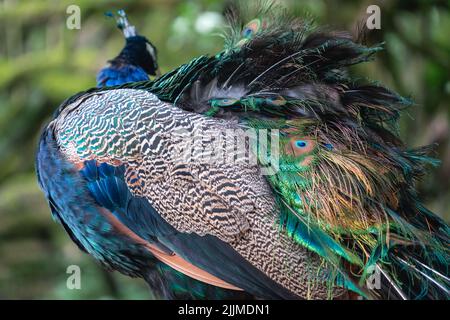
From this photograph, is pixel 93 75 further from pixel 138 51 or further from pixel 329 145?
pixel 329 145

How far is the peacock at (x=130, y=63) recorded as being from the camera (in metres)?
3.75

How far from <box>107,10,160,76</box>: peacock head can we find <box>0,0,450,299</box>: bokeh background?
4.94ft

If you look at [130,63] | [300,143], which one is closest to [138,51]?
[130,63]

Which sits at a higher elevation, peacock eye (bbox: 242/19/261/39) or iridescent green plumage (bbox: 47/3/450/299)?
peacock eye (bbox: 242/19/261/39)

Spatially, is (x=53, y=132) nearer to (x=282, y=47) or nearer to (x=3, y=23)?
(x=282, y=47)

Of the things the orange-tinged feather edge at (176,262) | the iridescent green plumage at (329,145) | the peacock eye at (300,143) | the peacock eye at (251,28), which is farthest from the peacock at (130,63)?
the peacock eye at (300,143)

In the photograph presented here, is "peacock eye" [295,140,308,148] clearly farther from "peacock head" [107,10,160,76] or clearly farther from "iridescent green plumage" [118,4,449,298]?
"peacock head" [107,10,160,76]

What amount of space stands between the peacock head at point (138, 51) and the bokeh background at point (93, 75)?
1507 mm

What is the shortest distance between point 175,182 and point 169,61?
132 inches

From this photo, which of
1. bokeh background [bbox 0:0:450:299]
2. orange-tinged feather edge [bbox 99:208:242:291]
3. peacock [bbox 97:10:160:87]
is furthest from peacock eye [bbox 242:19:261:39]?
bokeh background [bbox 0:0:450:299]

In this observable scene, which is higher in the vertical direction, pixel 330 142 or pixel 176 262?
pixel 330 142

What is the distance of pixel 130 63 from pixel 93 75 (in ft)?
8.20

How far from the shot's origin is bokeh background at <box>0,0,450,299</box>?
5.57 metres

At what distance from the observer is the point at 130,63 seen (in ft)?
12.5
